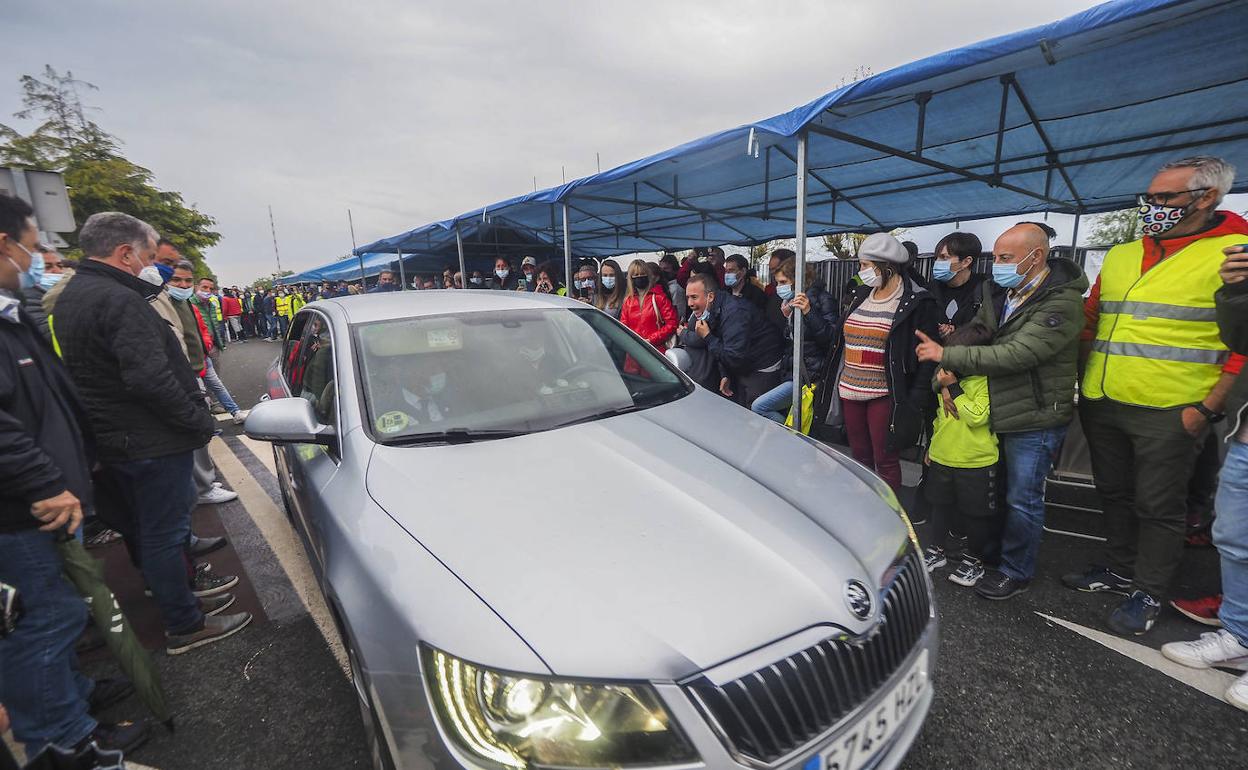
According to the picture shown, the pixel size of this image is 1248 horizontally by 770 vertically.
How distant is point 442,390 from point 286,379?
5.94ft

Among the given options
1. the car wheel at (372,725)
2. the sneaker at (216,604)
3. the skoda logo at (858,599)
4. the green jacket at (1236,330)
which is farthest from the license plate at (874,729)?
the sneaker at (216,604)

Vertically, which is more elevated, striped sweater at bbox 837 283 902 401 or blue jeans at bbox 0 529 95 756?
striped sweater at bbox 837 283 902 401

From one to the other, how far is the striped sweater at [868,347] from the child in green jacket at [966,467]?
0.39 m

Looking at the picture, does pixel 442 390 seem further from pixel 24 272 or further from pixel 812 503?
pixel 24 272

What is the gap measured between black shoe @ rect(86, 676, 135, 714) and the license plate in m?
2.59

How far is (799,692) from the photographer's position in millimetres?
1151

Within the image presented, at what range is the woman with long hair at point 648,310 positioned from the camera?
4.85 metres

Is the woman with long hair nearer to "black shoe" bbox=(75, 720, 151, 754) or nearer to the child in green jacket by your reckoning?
the child in green jacket

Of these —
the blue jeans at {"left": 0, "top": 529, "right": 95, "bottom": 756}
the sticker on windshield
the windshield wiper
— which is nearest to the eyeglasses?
the windshield wiper

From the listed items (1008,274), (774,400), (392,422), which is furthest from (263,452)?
(1008,274)

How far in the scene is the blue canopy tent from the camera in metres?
2.95

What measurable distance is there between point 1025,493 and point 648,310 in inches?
126

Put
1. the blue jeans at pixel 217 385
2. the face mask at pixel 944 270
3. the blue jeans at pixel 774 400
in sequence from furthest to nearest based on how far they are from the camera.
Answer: the blue jeans at pixel 217 385 → the blue jeans at pixel 774 400 → the face mask at pixel 944 270

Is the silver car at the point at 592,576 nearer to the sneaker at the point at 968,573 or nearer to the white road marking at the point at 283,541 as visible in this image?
the white road marking at the point at 283,541
